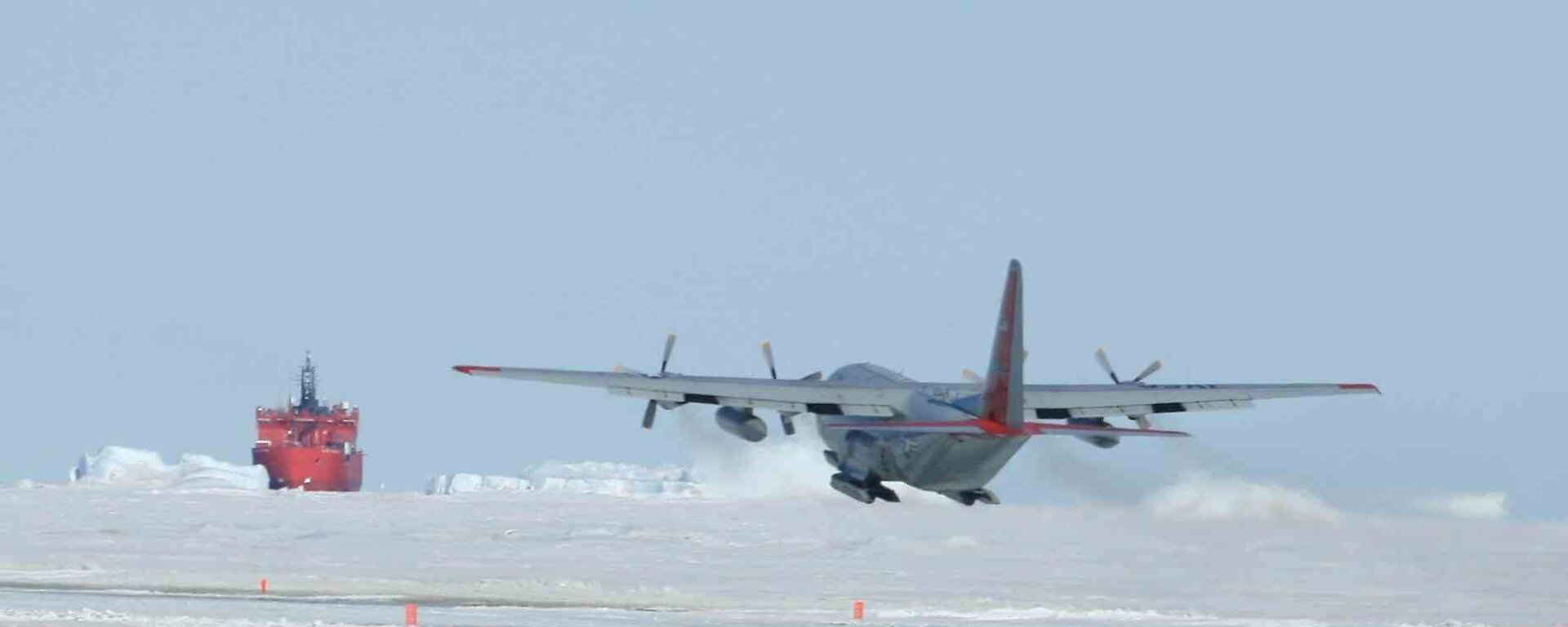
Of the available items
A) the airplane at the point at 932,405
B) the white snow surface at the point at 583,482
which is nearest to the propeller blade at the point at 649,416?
the airplane at the point at 932,405

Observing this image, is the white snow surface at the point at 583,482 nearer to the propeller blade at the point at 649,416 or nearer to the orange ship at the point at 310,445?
the orange ship at the point at 310,445

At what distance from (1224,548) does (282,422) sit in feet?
385

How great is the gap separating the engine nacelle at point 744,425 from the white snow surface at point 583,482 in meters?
109

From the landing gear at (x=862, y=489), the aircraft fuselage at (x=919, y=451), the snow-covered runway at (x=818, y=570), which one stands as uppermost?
the aircraft fuselage at (x=919, y=451)

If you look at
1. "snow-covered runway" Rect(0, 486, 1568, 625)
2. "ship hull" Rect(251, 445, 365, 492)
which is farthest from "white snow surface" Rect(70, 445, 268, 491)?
"snow-covered runway" Rect(0, 486, 1568, 625)

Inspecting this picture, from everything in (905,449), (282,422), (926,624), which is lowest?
(926,624)

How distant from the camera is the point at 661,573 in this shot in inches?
2640

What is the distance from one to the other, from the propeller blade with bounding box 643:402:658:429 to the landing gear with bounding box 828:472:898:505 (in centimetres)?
521

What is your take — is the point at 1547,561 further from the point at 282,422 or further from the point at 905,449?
the point at 282,422

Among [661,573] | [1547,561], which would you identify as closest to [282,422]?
[661,573]

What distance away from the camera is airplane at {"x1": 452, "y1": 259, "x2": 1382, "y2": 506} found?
51.4m

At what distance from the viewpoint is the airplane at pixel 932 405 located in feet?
169

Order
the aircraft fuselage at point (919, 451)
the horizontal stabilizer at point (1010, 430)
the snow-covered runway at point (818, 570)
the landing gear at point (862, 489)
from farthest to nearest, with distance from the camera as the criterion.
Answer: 1. the landing gear at point (862, 489)
2. the snow-covered runway at point (818, 570)
3. the aircraft fuselage at point (919, 451)
4. the horizontal stabilizer at point (1010, 430)

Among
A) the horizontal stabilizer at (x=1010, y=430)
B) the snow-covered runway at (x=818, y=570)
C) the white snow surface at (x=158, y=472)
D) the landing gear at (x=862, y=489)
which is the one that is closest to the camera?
the horizontal stabilizer at (x=1010, y=430)
